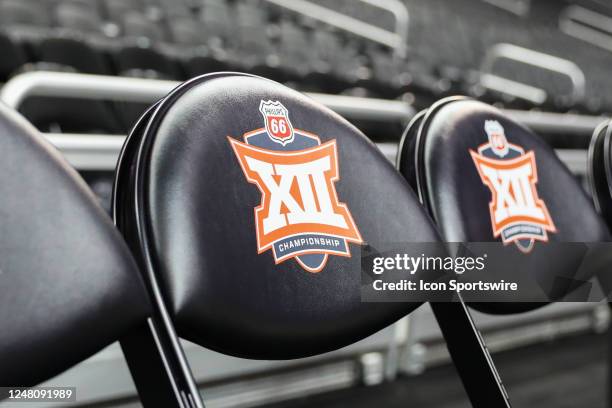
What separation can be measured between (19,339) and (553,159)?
48 cm

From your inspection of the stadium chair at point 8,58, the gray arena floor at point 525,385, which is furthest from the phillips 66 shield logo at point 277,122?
the stadium chair at point 8,58

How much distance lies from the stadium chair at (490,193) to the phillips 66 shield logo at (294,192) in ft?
0.31

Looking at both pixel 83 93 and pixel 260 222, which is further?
pixel 83 93

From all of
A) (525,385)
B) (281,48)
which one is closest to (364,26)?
(281,48)

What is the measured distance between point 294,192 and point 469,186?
6.5 inches

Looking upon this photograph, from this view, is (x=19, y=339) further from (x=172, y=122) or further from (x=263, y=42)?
(x=263, y=42)

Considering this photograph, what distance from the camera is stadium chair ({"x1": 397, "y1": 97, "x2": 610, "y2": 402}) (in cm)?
45

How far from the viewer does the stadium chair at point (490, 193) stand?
453mm

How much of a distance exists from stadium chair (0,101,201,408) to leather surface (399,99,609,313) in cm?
25

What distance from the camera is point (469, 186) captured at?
0.47 m

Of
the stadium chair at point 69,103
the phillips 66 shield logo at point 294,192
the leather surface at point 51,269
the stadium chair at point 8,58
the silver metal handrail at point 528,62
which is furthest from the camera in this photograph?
the silver metal handrail at point 528,62

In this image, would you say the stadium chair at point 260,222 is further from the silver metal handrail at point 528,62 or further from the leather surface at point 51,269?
the silver metal handrail at point 528,62

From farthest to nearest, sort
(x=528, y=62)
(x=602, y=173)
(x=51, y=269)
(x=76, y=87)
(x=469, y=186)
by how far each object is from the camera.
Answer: (x=528, y=62) → (x=76, y=87) → (x=602, y=173) → (x=469, y=186) → (x=51, y=269)

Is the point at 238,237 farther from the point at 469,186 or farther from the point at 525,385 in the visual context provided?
the point at 525,385
